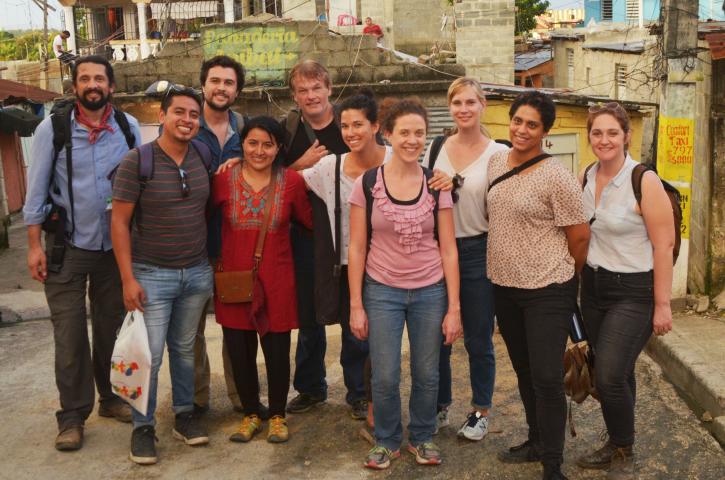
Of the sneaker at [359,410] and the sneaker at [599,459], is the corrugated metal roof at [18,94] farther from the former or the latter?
the sneaker at [599,459]

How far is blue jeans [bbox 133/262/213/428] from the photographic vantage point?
4914mm

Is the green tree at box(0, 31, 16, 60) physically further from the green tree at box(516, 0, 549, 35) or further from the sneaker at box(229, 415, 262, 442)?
the sneaker at box(229, 415, 262, 442)

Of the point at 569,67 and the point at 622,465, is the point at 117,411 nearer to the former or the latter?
the point at 622,465

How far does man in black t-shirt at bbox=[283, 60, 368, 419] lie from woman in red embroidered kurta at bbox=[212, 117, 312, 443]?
0.55 feet

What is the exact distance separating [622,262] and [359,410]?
192cm

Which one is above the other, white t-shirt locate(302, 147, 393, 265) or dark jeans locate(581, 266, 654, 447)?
white t-shirt locate(302, 147, 393, 265)

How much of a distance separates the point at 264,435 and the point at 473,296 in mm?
1512

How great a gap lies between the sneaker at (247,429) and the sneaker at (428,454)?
0.99 m

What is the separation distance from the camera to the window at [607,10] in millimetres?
30109

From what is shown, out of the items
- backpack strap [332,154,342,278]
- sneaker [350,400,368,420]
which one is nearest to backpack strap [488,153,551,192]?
backpack strap [332,154,342,278]

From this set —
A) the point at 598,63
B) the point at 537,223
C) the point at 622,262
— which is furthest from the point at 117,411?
the point at 598,63

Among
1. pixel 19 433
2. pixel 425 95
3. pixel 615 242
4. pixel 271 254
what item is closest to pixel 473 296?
pixel 615 242

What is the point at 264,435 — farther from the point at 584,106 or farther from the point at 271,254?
the point at 584,106

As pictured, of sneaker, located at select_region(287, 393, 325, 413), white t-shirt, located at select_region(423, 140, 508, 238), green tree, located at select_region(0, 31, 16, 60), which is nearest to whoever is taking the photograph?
white t-shirt, located at select_region(423, 140, 508, 238)
